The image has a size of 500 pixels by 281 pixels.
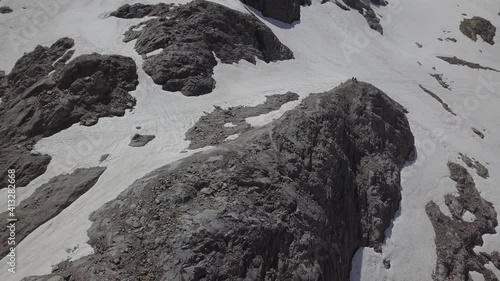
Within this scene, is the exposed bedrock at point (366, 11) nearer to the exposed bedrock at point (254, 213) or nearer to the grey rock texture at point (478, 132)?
the grey rock texture at point (478, 132)

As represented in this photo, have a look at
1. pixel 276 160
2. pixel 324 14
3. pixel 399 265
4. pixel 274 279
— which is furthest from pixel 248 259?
pixel 324 14

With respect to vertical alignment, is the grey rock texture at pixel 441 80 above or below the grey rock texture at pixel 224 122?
below

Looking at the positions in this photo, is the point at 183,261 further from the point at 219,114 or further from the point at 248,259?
the point at 219,114

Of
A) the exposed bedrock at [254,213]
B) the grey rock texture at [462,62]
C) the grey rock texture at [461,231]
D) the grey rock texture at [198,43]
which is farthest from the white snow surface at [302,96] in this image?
the grey rock texture at [462,62]

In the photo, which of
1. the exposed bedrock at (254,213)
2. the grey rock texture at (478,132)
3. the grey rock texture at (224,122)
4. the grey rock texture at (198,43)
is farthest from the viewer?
the grey rock texture at (478,132)

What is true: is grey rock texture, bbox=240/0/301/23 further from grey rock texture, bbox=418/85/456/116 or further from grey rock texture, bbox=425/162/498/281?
grey rock texture, bbox=425/162/498/281

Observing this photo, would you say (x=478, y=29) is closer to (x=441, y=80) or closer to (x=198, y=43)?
(x=441, y=80)

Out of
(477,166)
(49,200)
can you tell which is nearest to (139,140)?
(49,200)

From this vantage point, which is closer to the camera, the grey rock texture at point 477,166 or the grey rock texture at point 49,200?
the grey rock texture at point 49,200
